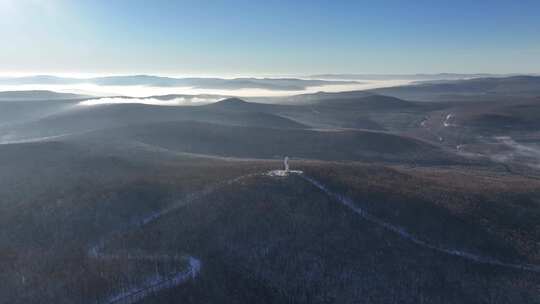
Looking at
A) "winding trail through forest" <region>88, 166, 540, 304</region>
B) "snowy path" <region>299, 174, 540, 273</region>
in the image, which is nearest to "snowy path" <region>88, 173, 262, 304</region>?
"winding trail through forest" <region>88, 166, 540, 304</region>

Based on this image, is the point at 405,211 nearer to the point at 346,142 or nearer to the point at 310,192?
the point at 310,192

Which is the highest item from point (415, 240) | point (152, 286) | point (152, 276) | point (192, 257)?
point (415, 240)

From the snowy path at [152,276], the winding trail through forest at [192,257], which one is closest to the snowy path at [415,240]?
the winding trail through forest at [192,257]

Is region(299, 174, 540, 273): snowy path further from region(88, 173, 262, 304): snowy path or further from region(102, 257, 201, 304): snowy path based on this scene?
region(102, 257, 201, 304): snowy path

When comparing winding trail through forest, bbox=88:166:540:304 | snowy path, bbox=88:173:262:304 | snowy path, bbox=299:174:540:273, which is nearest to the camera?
snowy path, bbox=88:173:262:304

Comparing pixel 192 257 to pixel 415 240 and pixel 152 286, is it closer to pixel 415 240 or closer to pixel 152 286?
pixel 152 286

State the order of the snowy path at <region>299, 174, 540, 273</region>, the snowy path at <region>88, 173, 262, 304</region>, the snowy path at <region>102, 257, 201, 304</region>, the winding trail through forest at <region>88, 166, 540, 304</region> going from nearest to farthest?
the snowy path at <region>102, 257, 201, 304</region>, the snowy path at <region>88, 173, 262, 304</region>, the winding trail through forest at <region>88, 166, 540, 304</region>, the snowy path at <region>299, 174, 540, 273</region>

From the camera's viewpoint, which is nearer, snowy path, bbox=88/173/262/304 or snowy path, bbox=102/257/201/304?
snowy path, bbox=102/257/201/304

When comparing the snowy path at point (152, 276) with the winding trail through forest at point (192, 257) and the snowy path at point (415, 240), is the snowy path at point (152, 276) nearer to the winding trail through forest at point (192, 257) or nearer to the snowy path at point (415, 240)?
the winding trail through forest at point (192, 257)

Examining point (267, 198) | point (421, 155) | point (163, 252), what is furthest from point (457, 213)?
point (421, 155)

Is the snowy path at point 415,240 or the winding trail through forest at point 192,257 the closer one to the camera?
the winding trail through forest at point 192,257

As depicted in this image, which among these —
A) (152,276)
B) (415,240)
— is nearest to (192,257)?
(152,276)
